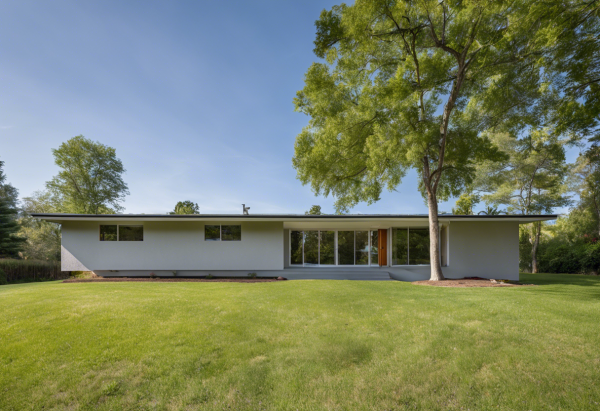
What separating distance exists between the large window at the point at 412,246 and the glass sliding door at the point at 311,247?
4629mm

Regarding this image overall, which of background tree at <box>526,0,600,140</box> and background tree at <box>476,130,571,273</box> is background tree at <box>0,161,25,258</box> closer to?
background tree at <box>526,0,600,140</box>

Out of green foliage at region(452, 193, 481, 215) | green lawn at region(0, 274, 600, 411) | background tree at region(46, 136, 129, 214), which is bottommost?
green lawn at region(0, 274, 600, 411)

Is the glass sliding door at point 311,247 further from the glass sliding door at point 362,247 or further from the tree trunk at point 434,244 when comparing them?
the tree trunk at point 434,244

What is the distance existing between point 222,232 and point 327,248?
6.15 meters

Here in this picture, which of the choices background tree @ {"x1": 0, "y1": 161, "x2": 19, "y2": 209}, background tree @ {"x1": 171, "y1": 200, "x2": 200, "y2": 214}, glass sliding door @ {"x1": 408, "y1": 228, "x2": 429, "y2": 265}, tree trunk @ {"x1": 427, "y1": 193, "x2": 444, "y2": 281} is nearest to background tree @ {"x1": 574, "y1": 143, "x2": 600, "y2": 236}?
glass sliding door @ {"x1": 408, "y1": 228, "x2": 429, "y2": 265}

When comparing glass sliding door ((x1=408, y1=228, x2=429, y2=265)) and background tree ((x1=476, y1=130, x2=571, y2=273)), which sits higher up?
background tree ((x1=476, y1=130, x2=571, y2=273))

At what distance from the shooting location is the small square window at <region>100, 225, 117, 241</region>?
14.9m

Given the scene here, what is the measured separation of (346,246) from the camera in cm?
1734

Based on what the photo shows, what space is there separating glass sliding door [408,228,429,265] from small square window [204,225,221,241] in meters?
10.6

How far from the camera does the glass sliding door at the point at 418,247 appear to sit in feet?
54.2

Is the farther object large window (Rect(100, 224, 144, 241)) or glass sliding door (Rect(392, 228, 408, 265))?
glass sliding door (Rect(392, 228, 408, 265))

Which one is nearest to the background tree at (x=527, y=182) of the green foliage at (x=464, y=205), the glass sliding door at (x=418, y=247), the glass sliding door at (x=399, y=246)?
the green foliage at (x=464, y=205)

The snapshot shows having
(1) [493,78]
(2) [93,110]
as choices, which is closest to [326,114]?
(1) [493,78]

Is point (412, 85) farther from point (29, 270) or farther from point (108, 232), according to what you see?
point (29, 270)
